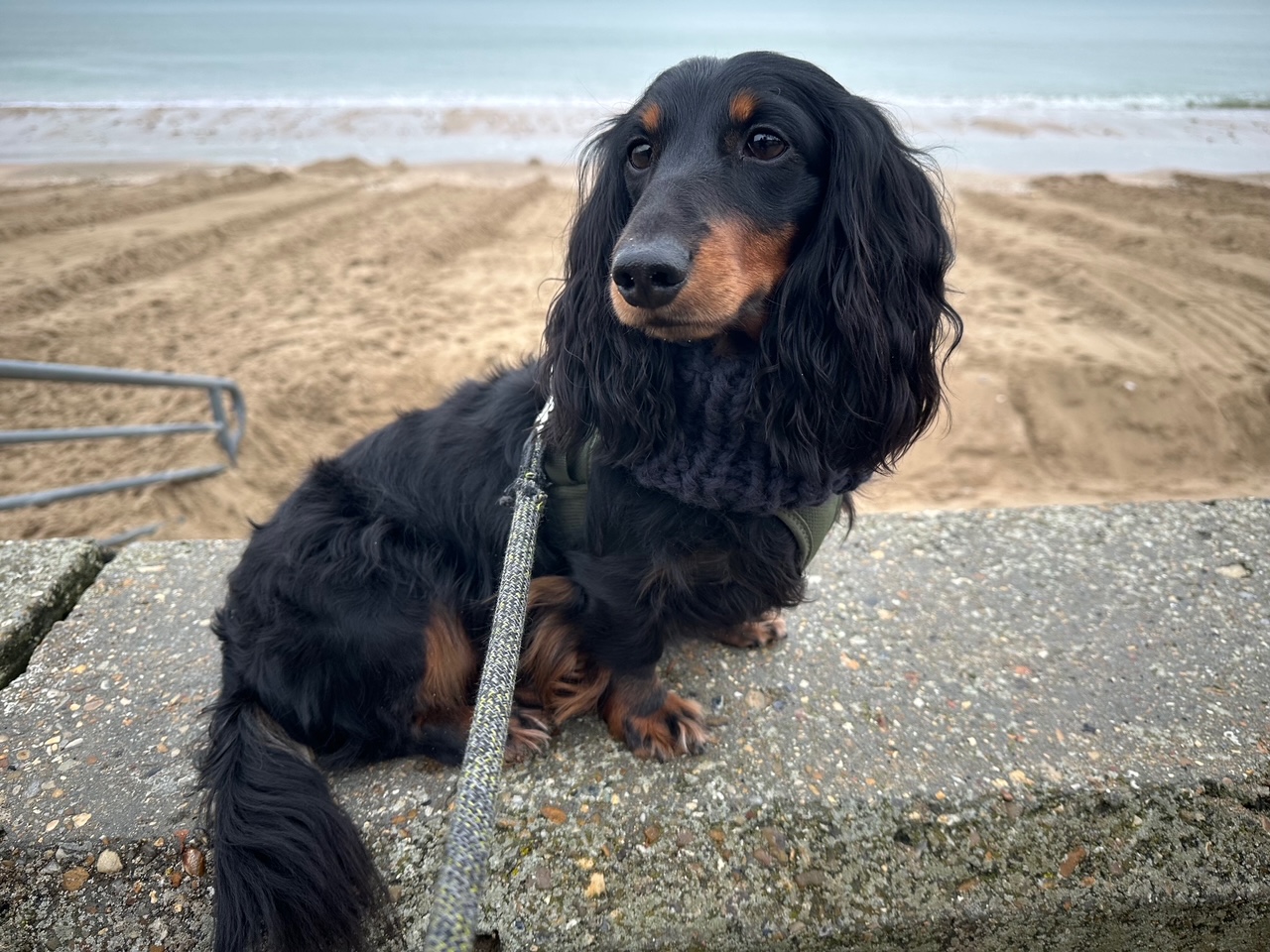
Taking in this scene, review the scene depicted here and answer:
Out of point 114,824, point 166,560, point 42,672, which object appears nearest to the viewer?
point 114,824

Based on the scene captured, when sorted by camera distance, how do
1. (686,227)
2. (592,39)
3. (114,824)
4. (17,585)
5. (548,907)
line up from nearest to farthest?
(686,227) < (548,907) < (114,824) < (17,585) < (592,39)

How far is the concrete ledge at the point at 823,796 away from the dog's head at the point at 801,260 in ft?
2.49

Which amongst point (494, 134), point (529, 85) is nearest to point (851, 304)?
point (494, 134)

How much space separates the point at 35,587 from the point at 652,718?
6.61ft

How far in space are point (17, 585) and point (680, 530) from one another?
7.11 ft

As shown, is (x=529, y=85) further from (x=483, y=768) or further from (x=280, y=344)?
(x=483, y=768)

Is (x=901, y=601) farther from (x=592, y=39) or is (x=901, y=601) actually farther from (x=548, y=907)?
(x=592, y=39)

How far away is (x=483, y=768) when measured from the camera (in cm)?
106

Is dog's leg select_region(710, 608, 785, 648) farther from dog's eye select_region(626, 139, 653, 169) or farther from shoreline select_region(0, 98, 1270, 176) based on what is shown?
shoreline select_region(0, 98, 1270, 176)

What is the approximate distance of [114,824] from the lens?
66.7 inches

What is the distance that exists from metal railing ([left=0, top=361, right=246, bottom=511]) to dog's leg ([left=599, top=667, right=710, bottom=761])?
277cm

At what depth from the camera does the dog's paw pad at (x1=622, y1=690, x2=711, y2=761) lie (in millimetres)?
1921

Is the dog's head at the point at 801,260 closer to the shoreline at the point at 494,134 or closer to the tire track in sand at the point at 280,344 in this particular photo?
the tire track in sand at the point at 280,344

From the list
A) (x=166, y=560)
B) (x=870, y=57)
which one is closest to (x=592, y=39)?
(x=870, y=57)
